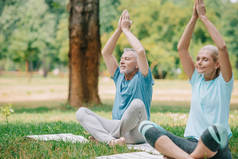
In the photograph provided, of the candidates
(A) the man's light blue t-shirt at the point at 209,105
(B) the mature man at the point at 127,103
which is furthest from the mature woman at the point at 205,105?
(B) the mature man at the point at 127,103

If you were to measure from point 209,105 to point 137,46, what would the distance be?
1.51 m

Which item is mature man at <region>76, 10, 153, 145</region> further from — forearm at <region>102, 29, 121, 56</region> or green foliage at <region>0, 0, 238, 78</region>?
green foliage at <region>0, 0, 238, 78</region>

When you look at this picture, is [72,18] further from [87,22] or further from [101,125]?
[101,125]

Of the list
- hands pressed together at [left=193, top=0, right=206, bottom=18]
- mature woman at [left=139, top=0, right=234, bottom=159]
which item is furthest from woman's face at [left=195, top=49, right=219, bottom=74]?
hands pressed together at [left=193, top=0, right=206, bottom=18]

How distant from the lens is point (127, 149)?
A: 189 inches

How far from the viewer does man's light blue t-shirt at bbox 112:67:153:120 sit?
539 cm

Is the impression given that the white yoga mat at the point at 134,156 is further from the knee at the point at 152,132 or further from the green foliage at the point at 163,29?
the green foliage at the point at 163,29

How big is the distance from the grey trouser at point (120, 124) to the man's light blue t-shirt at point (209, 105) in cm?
116

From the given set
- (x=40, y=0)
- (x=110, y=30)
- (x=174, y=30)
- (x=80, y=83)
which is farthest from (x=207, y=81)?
(x=40, y=0)

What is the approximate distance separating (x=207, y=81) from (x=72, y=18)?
890cm

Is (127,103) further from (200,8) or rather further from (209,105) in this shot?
(200,8)

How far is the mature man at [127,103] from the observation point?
203 inches

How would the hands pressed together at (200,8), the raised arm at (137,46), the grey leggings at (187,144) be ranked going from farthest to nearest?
the raised arm at (137,46), the hands pressed together at (200,8), the grey leggings at (187,144)

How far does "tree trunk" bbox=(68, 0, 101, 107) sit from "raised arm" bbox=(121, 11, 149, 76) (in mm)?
7044
